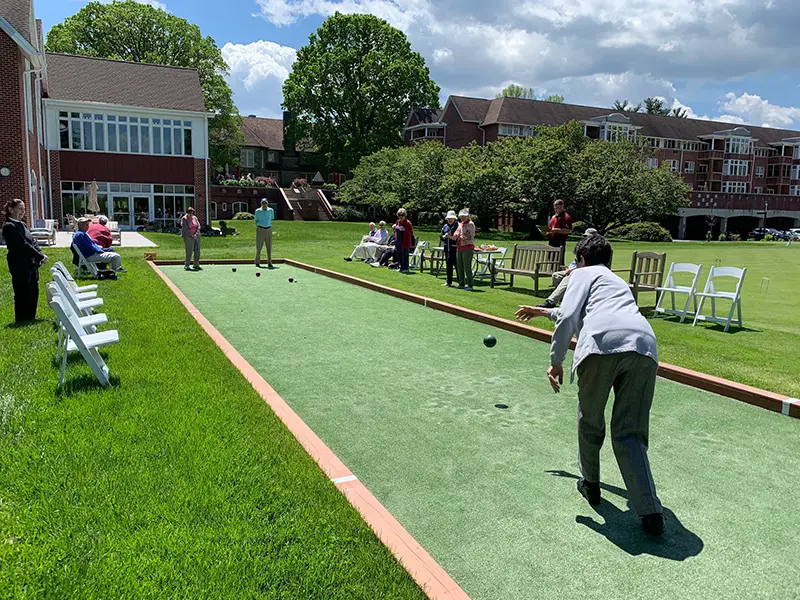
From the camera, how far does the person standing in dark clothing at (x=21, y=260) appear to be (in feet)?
27.9

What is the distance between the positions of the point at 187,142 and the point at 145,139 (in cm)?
223

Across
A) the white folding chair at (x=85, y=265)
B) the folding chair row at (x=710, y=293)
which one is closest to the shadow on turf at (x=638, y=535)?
the folding chair row at (x=710, y=293)

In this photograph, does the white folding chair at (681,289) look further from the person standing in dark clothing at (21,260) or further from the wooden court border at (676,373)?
the person standing in dark clothing at (21,260)

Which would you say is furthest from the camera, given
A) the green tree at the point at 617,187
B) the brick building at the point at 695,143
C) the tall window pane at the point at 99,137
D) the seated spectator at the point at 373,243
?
the brick building at the point at 695,143

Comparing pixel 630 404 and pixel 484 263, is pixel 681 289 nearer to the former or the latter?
pixel 484 263

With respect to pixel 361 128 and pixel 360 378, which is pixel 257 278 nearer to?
pixel 360 378

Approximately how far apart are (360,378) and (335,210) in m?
45.2

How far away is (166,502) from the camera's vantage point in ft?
12.2

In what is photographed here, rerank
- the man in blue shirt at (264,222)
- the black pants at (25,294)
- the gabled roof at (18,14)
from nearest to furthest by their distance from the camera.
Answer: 1. the black pants at (25,294)
2. the man in blue shirt at (264,222)
3. the gabled roof at (18,14)

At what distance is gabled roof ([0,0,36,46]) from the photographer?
24547 mm

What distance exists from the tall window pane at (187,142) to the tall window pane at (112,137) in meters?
3.57

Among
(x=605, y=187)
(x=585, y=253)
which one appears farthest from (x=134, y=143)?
(x=585, y=253)

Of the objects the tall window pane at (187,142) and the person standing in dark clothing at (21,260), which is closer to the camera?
the person standing in dark clothing at (21,260)

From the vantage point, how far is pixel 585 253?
3.95 meters
